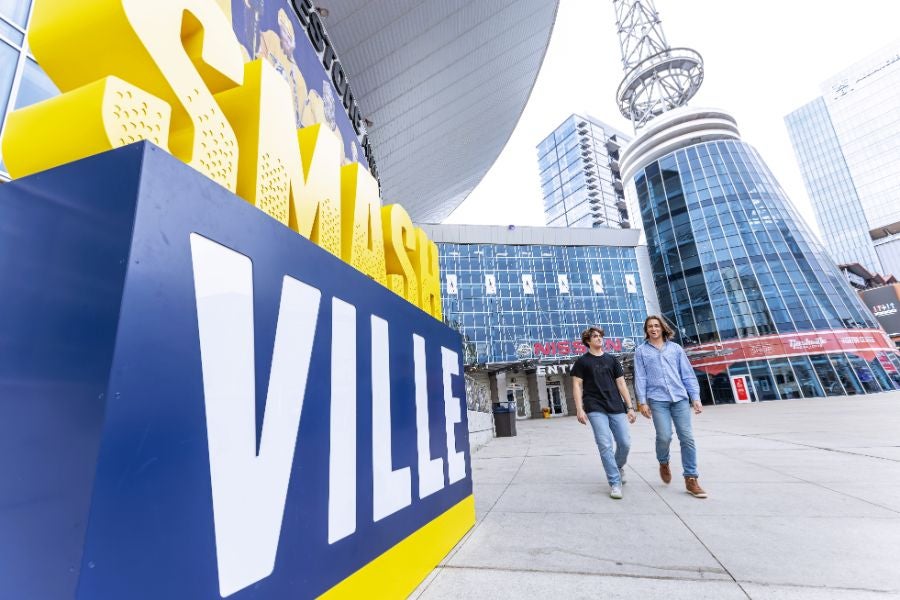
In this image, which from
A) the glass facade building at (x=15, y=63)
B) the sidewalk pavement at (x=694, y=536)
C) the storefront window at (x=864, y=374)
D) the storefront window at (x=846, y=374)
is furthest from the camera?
the storefront window at (x=864, y=374)

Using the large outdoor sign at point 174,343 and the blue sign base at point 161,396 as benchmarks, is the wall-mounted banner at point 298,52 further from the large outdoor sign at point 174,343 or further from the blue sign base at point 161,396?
the blue sign base at point 161,396

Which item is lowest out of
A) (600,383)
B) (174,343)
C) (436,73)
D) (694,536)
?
(694,536)

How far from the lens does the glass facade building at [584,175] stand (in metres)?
79.4

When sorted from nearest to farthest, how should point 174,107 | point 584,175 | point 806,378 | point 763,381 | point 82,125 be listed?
point 82,125, point 174,107, point 806,378, point 763,381, point 584,175

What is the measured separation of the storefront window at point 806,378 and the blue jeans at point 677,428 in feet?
108

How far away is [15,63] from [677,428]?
1100 centimetres

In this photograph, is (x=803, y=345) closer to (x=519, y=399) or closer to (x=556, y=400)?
(x=556, y=400)

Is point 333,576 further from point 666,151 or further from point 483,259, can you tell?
point 666,151

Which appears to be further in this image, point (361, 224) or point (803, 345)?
point (803, 345)

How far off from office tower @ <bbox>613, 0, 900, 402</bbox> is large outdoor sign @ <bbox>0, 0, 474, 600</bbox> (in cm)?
3645

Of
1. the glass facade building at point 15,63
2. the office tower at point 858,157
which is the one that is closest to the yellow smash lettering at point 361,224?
the glass facade building at point 15,63

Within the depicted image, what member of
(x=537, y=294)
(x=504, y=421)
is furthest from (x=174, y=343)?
(x=537, y=294)

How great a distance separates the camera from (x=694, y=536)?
2.63 meters

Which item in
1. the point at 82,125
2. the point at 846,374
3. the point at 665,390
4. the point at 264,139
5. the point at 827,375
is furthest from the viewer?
→ the point at 827,375
